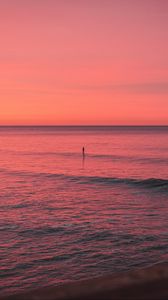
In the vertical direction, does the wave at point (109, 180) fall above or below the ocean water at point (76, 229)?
above

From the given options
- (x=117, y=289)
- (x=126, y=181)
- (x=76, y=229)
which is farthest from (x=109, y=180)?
(x=117, y=289)

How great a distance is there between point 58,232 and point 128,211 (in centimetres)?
693

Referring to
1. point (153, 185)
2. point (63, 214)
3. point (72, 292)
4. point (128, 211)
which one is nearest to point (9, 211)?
point (63, 214)

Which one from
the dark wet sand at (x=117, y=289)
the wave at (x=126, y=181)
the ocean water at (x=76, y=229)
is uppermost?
the wave at (x=126, y=181)

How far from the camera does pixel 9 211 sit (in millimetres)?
24219

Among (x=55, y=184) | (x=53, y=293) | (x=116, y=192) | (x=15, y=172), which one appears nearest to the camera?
(x=53, y=293)

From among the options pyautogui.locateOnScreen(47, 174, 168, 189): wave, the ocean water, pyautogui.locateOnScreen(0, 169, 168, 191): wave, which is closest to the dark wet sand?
the ocean water

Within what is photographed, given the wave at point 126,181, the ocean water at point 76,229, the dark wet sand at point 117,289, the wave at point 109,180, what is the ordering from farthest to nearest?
the wave at point 126,181 → the wave at point 109,180 → the ocean water at point 76,229 → the dark wet sand at point 117,289

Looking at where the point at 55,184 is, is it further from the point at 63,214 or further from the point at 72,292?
the point at 72,292

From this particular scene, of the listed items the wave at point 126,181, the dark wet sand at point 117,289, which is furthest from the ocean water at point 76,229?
the dark wet sand at point 117,289

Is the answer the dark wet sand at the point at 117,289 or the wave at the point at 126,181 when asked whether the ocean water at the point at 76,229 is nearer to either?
the wave at the point at 126,181

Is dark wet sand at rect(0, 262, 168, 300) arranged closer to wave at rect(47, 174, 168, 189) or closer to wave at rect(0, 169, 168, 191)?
wave at rect(0, 169, 168, 191)

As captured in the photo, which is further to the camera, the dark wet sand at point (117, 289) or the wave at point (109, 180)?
the wave at point (109, 180)

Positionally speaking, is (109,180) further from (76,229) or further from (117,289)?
(117,289)
